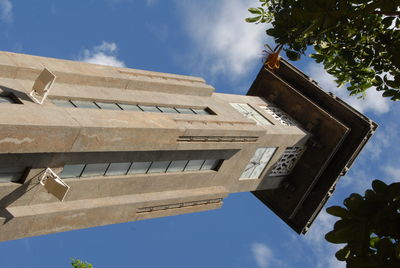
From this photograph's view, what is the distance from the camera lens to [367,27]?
12.0m

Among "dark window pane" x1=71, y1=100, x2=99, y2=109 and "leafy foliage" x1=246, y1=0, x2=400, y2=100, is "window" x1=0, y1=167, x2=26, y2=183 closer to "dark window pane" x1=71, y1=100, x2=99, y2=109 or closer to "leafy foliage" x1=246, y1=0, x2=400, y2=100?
"dark window pane" x1=71, y1=100, x2=99, y2=109

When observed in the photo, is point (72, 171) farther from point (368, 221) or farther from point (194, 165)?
point (368, 221)

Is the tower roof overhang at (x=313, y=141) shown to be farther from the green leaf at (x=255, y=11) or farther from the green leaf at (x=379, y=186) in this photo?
the green leaf at (x=379, y=186)

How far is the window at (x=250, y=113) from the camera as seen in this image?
81.0 ft

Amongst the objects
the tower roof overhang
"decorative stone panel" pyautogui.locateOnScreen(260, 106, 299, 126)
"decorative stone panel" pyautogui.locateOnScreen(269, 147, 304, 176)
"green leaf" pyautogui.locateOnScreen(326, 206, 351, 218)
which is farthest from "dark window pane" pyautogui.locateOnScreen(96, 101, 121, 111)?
"green leaf" pyautogui.locateOnScreen(326, 206, 351, 218)

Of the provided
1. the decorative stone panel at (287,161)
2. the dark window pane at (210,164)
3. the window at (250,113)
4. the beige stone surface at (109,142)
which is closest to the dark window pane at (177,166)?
the beige stone surface at (109,142)

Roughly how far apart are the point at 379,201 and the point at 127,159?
1294cm

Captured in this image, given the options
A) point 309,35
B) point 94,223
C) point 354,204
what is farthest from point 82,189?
point 354,204

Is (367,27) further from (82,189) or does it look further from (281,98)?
(281,98)

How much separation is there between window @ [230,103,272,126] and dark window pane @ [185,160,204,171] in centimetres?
392

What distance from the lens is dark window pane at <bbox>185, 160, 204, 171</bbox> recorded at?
21438 mm

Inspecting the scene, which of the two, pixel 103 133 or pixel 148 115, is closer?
pixel 103 133

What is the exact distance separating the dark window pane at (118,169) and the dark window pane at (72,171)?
1.18 meters

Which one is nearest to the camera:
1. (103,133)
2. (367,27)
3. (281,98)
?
(367,27)
